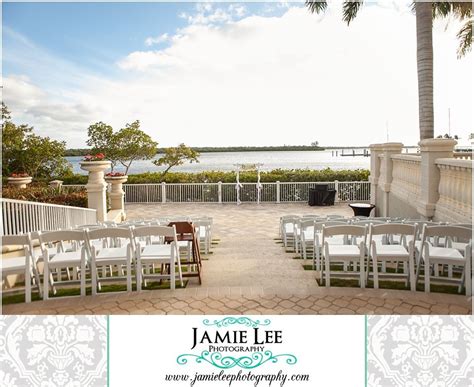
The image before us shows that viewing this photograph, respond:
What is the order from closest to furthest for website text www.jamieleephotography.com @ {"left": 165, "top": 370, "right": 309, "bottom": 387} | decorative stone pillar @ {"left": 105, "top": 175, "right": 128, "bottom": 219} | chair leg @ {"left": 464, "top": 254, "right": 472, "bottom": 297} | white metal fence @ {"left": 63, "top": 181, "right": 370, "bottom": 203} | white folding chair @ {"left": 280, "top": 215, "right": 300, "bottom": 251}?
1. website text www.jamieleephotography.com @ {"left": 165, "top": 370, "right": 309, "bottom": 387}
2. chair leg @ {"left": 464, "top": 254, "right": 472, "bottom": 297}
3. white folding chair @ {"left": 280, "top": 215, "right": 300, "bottom": 251}
4. decorative stone pillar @ {"left": 105, "top": 175, "right": 128, "bottom": 219}
5. white metal fence @ {"left": 63, "top": 181, "right": 370, "bottom": 203}

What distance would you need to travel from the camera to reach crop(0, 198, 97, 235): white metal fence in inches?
221

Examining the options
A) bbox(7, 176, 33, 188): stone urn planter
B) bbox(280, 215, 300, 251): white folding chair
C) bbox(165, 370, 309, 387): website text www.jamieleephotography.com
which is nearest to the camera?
bbox(165, 370, 309, 387): website text www.jamieleephotography.com

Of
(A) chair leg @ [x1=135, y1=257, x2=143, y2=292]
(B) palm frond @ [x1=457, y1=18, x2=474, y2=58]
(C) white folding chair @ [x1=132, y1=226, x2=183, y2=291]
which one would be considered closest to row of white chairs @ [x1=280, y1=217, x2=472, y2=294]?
(C) white folding chair @ [x1=132, y1=226, x2=183, y2=291]

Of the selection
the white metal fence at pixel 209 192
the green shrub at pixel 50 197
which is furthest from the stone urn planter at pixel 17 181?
the white metal fence at pixel 209 192

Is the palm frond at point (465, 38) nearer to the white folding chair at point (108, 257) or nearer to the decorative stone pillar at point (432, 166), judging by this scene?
the decorative stone pillar at point (432, 166)

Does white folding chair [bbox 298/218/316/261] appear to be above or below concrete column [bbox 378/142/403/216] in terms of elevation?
below

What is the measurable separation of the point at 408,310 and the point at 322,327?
95cm

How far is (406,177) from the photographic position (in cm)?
760

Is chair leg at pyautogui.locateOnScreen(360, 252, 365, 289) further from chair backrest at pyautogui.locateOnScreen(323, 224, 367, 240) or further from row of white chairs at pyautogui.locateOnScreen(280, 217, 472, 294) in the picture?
chair backrest at pyautogui.locateOnScreen(323, 224, 367, 240)

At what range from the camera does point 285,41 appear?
5883mm

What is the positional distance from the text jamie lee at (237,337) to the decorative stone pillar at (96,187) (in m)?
6.66

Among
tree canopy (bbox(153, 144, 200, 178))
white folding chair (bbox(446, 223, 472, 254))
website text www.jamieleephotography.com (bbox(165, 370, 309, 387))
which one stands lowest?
website text www.jamieleephotography.com (bbox(165, 370, 309, 387))

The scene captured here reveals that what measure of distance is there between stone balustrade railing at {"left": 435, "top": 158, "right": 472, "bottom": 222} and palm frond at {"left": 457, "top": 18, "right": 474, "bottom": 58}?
8.56 meters

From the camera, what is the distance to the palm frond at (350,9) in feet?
33.1
